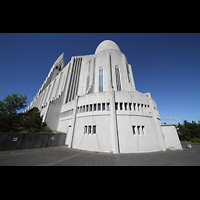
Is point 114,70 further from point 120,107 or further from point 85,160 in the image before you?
point 85,160

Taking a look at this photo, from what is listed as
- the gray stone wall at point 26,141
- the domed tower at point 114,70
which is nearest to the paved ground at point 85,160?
the gray stone wall at point 26,141

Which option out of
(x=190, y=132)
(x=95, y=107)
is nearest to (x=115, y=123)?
(x=95, y=107)

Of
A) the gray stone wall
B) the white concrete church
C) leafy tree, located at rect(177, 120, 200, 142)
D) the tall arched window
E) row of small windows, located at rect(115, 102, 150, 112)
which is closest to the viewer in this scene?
the gray stone wall

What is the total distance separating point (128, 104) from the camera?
14.9 meters

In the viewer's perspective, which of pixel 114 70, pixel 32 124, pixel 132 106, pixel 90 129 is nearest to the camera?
pixel 90 129

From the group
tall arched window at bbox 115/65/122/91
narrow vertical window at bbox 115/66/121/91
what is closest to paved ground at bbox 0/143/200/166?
tall arched window at bbox 115/65/122/91

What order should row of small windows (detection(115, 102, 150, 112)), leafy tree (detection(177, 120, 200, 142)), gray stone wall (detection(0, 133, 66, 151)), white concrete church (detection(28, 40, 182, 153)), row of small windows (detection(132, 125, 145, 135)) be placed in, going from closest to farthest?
gray stone wall (detection(0, 133, 66, 151)) → white concrete church (detection(28, 40, 182, 153)) → row of small windows (detection(132, 125, 145, 135)) → row of small windows (detection(115, 102, 150, 112)) → leafy tree (detection(177, 120, 200, 142))

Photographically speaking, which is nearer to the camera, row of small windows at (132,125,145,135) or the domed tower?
row of small windows at (132,125,145,135)

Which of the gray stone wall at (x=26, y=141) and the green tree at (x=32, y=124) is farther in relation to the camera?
the green tree at (x=32, y=124)

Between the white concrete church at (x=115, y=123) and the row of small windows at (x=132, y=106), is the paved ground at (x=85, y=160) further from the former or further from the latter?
the row of small windows at (x=132, y=106)

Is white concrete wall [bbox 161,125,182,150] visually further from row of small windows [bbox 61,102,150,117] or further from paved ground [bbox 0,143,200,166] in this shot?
paved ground [bbox 0,143,200,166]
